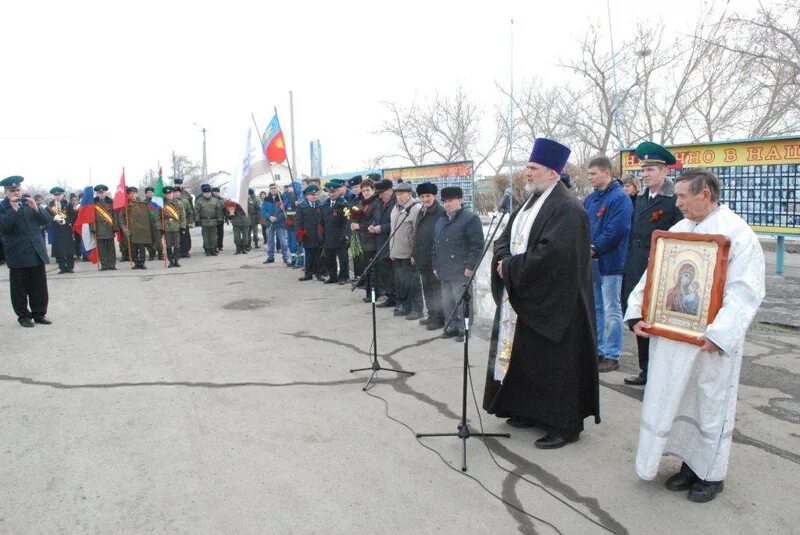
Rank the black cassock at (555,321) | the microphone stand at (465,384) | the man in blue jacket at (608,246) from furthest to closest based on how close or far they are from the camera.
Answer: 1. the man in blue jacket at (608,246)
2. the black cassock at (555,321)
3. the microphone stand at (465,384)

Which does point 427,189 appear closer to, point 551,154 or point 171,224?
point 551,154

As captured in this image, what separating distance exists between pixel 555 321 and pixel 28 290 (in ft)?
24.3

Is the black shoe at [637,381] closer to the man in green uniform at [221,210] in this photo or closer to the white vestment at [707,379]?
the white vestment at [707,379]

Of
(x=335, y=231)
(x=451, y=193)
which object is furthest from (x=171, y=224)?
(x=451, y=193)

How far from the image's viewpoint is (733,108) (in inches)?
808

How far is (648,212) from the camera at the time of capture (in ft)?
17.3

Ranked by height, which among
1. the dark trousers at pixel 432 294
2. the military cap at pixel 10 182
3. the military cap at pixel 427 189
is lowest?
the dark trousers at pixel 432 294

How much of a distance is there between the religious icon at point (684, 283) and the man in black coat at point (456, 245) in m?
3.46

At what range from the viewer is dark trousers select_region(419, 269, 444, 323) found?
7789mm

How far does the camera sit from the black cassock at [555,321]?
3.95 m

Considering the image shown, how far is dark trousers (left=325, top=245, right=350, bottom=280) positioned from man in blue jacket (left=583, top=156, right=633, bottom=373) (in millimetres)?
6158

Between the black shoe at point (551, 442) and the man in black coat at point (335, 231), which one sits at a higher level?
the man in black coat at point (335, 231)

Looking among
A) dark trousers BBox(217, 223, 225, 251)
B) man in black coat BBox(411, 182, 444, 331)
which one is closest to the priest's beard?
man in black coat BBox(411, 182, 444, 331)

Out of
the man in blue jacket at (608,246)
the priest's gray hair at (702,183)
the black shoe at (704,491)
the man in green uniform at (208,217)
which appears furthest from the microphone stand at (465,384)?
the man in green uniform at (208,217)
